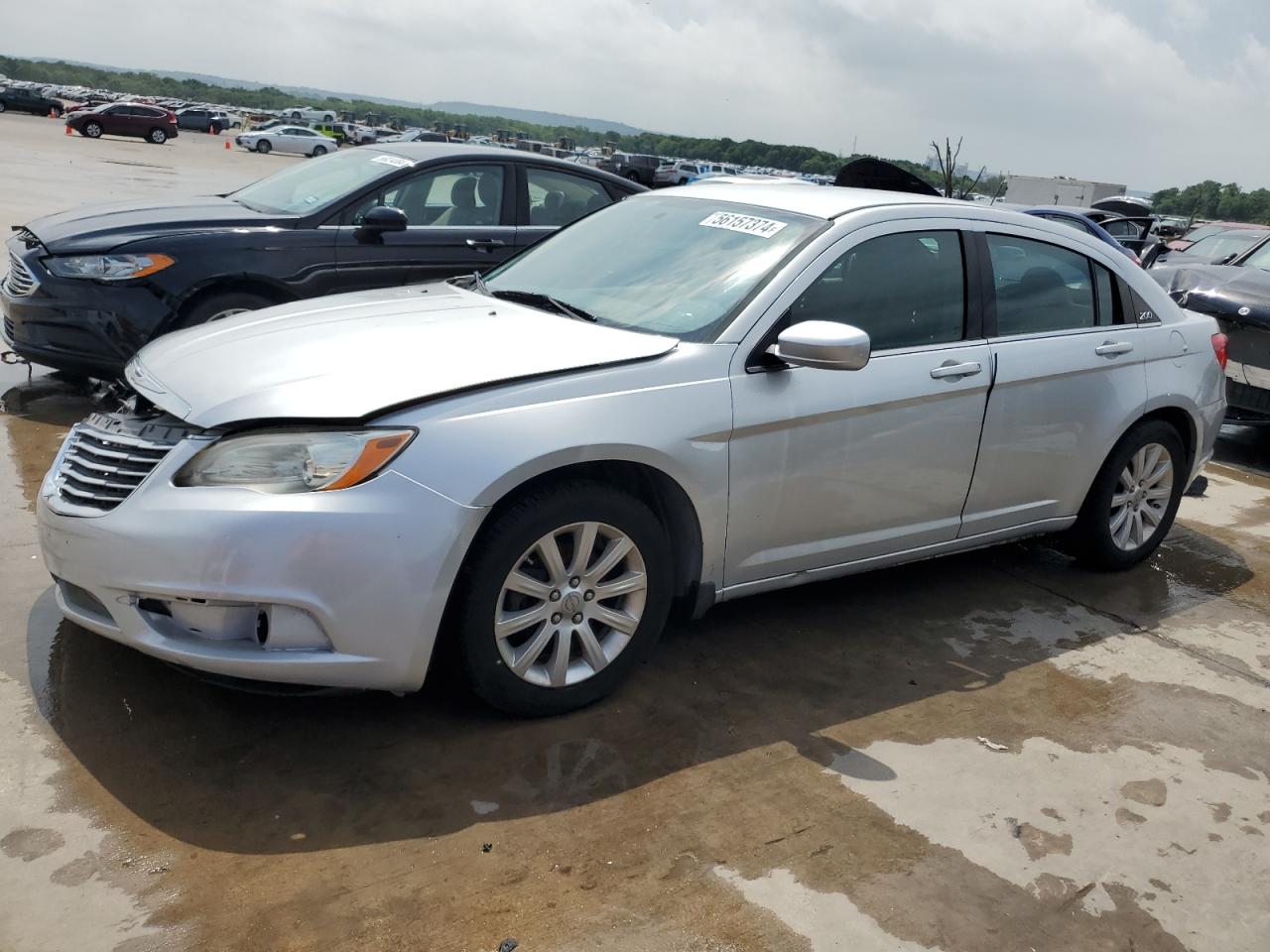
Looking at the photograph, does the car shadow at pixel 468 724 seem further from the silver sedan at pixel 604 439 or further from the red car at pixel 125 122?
the red car at pixel 125 122

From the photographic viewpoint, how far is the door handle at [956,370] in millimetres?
4141

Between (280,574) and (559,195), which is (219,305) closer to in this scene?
(559,195)

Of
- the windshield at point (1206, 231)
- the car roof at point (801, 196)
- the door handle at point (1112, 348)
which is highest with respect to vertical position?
the car roof at point (801, 196)

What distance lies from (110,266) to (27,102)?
189 feet

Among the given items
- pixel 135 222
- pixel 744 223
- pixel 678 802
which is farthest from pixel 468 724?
pixel 135 222

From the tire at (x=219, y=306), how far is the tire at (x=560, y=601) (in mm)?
3627

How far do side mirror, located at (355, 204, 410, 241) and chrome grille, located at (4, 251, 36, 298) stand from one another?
1761mm

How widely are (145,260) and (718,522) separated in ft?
13.2

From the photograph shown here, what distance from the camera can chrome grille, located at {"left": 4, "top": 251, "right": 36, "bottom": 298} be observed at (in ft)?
20.4

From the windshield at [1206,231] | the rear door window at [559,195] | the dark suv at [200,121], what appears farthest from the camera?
the dark suv at [200,121]

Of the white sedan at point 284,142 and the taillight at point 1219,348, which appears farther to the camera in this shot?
the white sedan at point 284,142

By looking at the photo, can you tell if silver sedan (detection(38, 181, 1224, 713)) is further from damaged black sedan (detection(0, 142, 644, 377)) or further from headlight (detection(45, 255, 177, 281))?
headlight (detection(45, 255, 177, 281))

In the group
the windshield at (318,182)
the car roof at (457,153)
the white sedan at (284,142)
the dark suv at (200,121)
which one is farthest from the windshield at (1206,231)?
the dark suv at (200,121)

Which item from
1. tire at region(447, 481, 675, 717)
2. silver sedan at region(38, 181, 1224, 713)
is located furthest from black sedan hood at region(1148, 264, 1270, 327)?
tire at region(447, 481, 675, 717)
